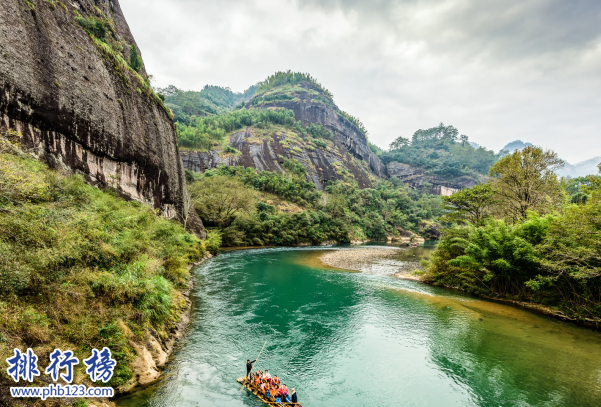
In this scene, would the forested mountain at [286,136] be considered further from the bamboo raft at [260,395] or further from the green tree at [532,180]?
the bamboo raft at [260,395]

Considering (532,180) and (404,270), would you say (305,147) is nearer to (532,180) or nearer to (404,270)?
(404,270)

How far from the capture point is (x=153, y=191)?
1046 inches

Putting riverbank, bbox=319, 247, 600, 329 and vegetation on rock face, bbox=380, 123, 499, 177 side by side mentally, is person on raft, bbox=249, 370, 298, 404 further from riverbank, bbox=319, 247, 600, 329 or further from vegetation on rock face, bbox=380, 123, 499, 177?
vegetation on rock face, bbox=380, 123, 499, 177

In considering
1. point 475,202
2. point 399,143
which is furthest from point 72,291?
point 399,143

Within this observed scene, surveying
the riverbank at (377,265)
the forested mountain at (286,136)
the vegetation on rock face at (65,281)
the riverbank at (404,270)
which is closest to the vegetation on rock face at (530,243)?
the riverbank at (404,270)

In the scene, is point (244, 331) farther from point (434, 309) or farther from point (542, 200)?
point (542, 200)

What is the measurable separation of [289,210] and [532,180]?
139ft

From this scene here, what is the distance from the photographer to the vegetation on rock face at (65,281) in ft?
19.6

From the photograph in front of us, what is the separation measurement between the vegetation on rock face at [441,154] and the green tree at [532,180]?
105 metres

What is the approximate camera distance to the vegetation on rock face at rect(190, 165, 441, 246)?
40.6 metres

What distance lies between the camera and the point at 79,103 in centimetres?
1769

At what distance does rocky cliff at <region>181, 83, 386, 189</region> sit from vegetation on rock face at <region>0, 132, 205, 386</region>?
2289 inches

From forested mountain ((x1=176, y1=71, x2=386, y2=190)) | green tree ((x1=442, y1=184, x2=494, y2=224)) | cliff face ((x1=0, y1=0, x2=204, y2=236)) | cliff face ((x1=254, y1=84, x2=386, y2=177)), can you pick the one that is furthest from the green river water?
cliff face ((x1=254, y1=84, x2=386, y2=177))

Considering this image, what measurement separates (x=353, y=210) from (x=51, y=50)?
63.1 m
